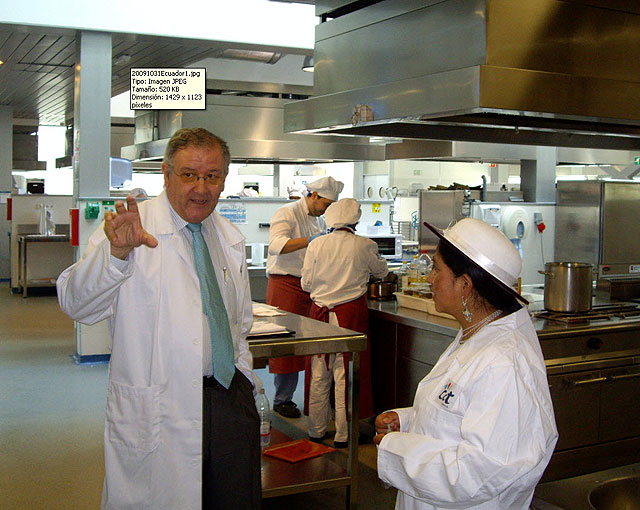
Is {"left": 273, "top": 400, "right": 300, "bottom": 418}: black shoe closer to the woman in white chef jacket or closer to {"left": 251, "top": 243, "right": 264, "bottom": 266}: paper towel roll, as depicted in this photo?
{"left": 251, "top": 243, "right": 264, "bottom": 266}: paper towel roll

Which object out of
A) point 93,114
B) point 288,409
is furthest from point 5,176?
point 288,409

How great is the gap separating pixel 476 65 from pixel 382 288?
2.71 metres

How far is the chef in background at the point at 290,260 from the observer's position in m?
5.62

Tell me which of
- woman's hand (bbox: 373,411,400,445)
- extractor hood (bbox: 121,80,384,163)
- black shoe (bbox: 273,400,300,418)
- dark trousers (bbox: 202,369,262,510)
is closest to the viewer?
woman's hand (bbox: 373,411,400,445)

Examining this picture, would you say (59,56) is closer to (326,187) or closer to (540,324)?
(326,187)

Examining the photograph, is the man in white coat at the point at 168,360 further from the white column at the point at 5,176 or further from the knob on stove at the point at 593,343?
the white column at the point at 5,176

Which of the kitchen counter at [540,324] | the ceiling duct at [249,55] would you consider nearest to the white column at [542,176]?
the ceiling duct at [249,55]

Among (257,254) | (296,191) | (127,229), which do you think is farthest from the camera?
(296,191)

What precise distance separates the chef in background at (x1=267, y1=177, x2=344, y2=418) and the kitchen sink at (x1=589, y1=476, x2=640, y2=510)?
3326mm

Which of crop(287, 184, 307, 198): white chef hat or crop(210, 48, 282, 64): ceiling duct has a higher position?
crop(210, 48, 282, 64): ceiling duct

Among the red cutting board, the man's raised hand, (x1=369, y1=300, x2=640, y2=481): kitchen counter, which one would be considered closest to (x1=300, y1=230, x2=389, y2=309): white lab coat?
(x1=369, y1=300, x2=640, y2=481): kitchen counter

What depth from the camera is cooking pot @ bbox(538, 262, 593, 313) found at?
4.35 m

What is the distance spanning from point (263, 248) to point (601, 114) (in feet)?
20.1

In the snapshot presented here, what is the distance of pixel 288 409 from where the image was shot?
18.4 ft
